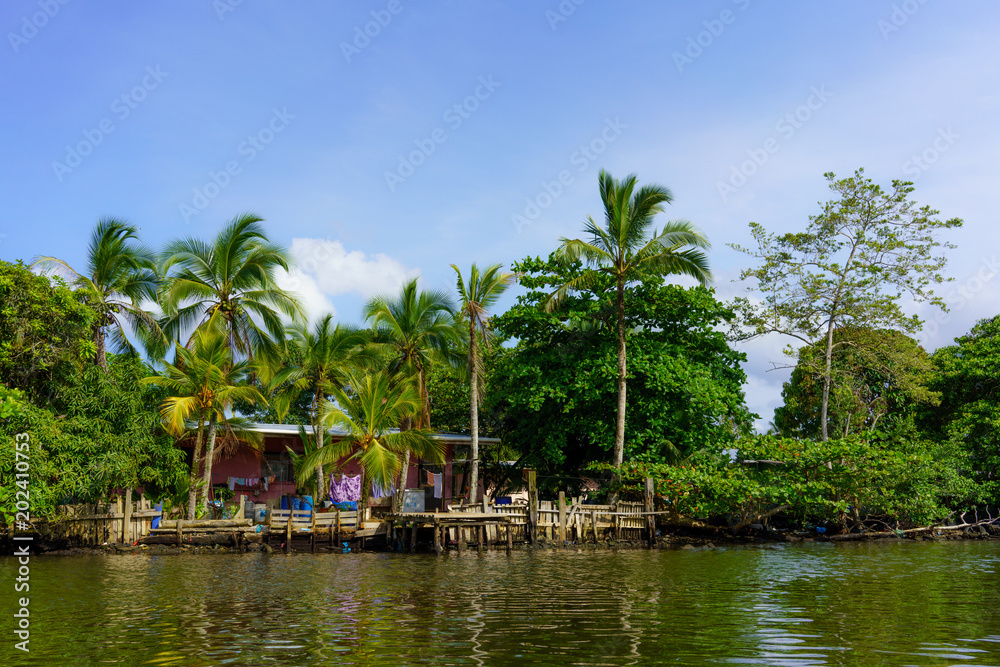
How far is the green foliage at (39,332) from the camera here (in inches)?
888

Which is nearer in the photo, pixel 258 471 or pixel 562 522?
pixel 562 522

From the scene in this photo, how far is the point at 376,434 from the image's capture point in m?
27.8

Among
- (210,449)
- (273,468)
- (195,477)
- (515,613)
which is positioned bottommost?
(515,613)

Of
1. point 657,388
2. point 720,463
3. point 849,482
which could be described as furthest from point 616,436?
point 849,482

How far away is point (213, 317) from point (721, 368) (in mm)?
18698

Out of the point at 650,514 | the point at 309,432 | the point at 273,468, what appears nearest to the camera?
the point at 650,514

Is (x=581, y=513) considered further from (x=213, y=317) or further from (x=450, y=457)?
(x=213, y=317)

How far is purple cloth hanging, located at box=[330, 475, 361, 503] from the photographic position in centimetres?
3059

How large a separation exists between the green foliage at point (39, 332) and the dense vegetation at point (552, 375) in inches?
2.9

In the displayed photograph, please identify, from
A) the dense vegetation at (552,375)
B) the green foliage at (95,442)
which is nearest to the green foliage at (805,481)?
the dense vegetation at (552,375)

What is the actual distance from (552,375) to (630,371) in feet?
9.45

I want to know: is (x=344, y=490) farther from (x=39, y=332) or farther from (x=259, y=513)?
(x=39, y=332)

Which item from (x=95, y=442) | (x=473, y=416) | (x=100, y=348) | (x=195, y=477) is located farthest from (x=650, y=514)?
(x=100, y=348)

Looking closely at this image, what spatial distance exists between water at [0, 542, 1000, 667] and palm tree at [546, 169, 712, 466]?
35.8ft
